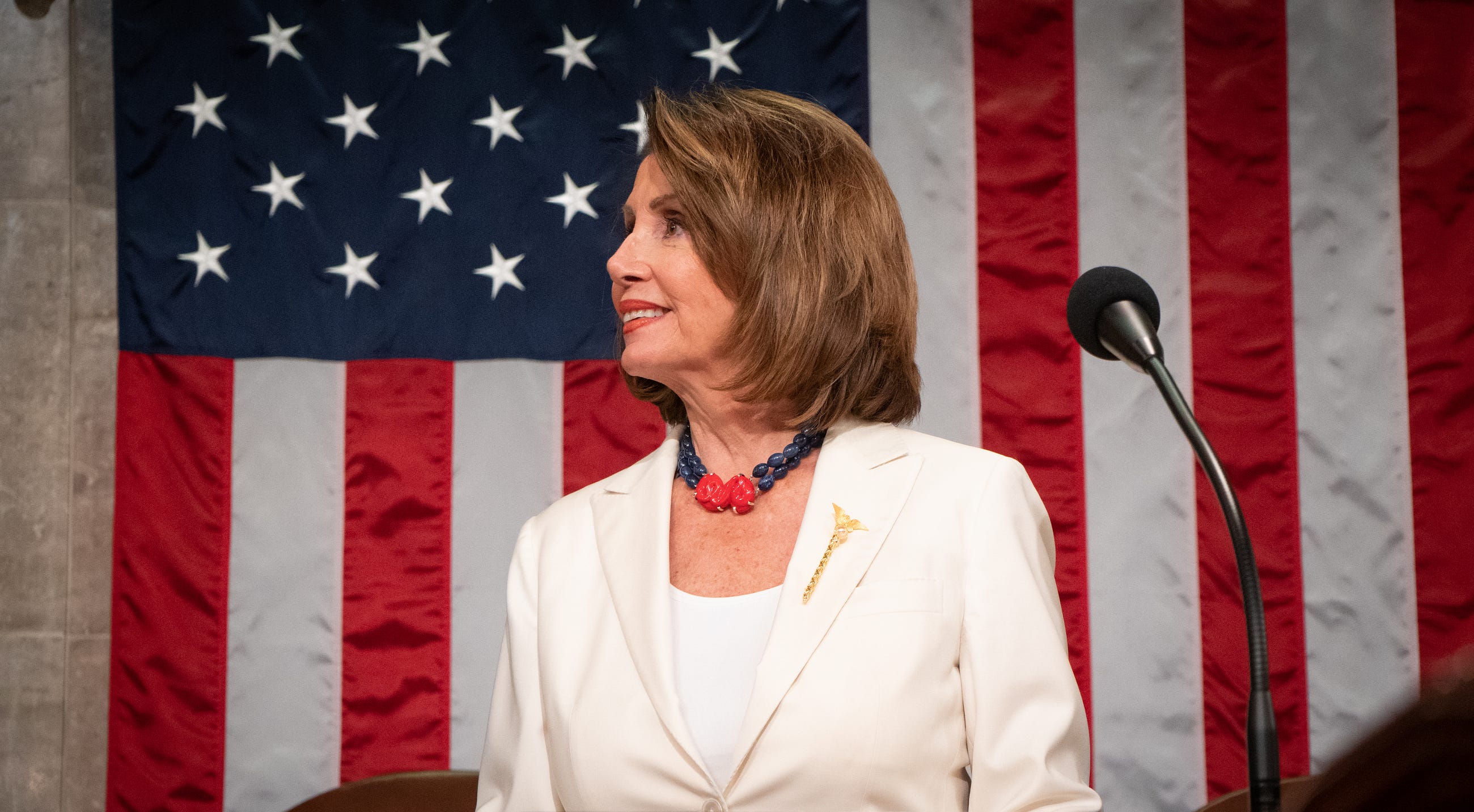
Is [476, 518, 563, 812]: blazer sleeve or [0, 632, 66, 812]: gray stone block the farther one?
[0, 632, 66, 812]: gray stone block

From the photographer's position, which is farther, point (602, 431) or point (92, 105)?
point (92, 105)

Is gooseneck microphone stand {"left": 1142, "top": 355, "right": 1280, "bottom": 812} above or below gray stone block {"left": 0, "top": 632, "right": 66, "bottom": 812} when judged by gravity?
above

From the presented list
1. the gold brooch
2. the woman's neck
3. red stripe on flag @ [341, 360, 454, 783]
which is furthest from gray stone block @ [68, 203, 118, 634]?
the gold brooch

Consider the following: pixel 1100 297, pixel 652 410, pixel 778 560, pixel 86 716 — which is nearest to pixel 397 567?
pixel 652 410

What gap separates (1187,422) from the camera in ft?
3.35

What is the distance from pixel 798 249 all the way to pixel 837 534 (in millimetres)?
388

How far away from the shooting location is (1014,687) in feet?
4.19

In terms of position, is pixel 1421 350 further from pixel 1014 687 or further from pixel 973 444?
pixel 1014 687

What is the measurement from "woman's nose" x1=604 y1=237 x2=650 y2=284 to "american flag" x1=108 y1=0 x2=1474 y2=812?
1078mm

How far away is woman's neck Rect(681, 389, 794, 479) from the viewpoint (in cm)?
159

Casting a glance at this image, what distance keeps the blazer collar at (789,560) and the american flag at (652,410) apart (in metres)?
1.01

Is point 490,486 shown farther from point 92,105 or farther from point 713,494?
point 92,105

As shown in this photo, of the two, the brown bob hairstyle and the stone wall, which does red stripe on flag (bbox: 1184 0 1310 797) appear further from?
the stone wall

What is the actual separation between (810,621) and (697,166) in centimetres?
63
